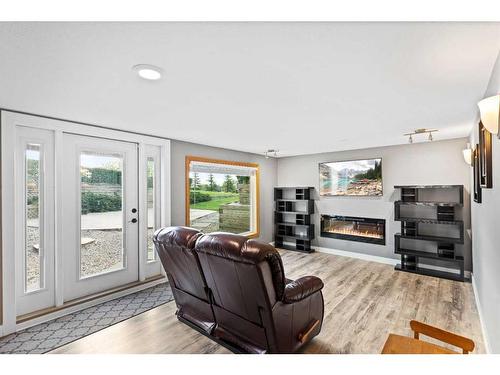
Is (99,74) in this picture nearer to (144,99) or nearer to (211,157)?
(144,99)

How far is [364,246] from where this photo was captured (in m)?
5.10

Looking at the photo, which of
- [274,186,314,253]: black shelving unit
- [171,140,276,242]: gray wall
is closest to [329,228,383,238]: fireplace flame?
[274,186,314,253]: black shelving unit

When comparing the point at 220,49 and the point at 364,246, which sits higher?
the point at 220,49

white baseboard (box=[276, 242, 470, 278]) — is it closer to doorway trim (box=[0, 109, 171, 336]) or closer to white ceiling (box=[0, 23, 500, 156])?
white ceiling (box=[0, 23, 500, 156])

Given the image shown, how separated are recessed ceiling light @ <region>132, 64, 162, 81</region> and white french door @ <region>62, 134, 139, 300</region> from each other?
1.91m

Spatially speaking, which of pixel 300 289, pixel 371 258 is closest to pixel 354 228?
pixel 371 258

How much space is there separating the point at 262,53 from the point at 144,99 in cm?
129

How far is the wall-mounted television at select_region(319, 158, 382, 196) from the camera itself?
4.93 metres

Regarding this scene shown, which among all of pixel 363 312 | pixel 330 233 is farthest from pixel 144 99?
pixel 330 233

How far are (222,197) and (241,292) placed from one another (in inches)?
131

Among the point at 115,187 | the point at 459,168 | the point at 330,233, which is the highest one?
the point at 459,168

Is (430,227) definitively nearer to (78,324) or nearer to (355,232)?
(355,232)

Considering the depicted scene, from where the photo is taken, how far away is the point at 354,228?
5.24 metres

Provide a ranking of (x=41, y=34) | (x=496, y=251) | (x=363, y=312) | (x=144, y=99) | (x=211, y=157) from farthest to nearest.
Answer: (x=211, y=157), (x=363, y=312), (x=144, y=99), (x=496, y=251), (x=41, y=34)
